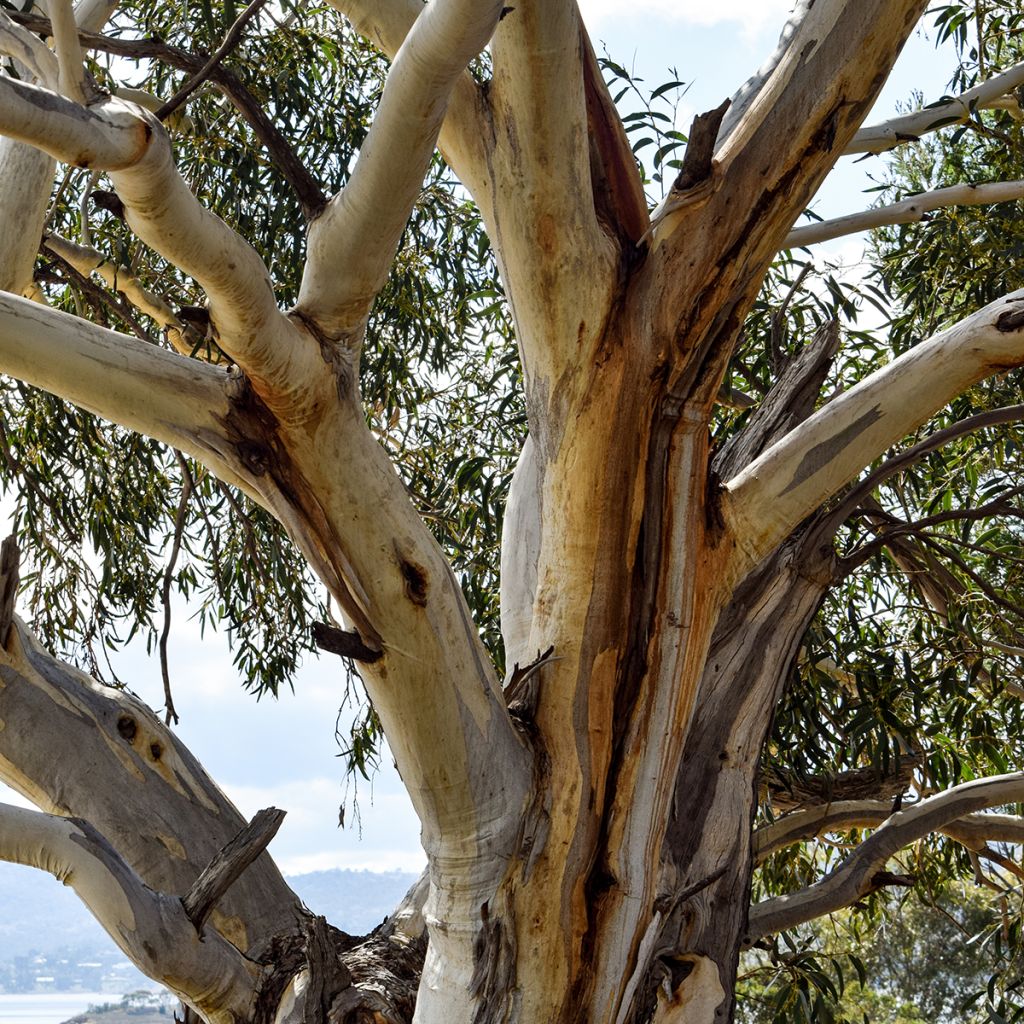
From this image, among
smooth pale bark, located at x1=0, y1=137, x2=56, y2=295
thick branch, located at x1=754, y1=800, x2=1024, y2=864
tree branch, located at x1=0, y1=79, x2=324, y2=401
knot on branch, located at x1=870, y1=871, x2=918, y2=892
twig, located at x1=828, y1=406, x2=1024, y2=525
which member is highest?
smooth pale bark, located at x1=0, y1=137, x2=56, y2=295

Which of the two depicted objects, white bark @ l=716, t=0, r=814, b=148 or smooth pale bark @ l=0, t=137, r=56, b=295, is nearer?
white bark @ l=716, t=0, r=814, b=148

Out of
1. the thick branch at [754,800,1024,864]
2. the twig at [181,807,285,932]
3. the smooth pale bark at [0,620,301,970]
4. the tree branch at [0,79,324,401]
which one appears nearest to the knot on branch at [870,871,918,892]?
the thick branch at [754,800,1024,864]

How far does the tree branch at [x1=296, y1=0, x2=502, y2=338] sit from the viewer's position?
1.37m

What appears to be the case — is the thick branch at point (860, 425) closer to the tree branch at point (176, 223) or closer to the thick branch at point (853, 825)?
the tree branch at point (176, 223)

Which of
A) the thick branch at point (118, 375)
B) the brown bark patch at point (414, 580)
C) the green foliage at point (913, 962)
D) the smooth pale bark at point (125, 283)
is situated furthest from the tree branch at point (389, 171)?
the green foliage at point (913, 962)

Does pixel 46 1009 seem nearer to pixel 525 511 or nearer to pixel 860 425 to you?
pixel 525 511

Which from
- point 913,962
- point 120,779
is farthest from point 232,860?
point 913,962

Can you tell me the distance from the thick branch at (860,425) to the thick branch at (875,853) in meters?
1.01

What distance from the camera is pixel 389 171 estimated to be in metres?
1.51

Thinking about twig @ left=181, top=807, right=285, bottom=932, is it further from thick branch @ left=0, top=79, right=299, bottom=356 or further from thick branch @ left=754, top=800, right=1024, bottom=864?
thick branch @ left=754, top=800, right=1024, bottom=864

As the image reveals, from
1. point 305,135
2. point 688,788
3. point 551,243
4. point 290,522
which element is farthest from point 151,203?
point 305,135

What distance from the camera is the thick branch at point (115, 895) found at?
5.65 feet

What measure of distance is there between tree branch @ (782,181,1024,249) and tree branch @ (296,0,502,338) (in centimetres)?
179

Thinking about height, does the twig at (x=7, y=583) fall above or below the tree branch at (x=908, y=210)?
below
